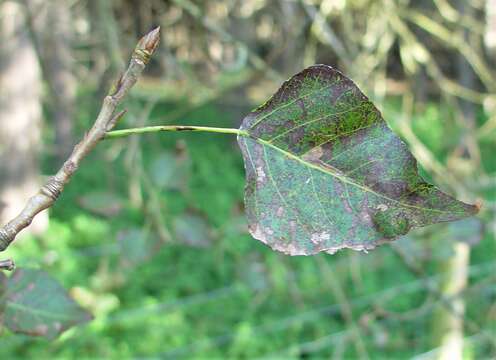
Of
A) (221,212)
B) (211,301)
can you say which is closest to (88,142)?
(211,301)

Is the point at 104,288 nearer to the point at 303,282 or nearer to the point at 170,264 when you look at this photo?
the point at 170,264

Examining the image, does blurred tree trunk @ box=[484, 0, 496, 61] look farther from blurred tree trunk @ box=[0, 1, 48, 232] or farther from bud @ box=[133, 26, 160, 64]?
blurred tree trunk @ box=[0, 1, 48, 232]

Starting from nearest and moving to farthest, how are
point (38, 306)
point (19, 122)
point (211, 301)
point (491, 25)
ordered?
point (38, 306), point (491, 25), point (211, 301), point (19, 122)

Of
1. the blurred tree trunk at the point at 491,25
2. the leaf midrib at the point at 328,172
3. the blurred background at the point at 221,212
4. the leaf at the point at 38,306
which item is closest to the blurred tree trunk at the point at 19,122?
the blurred background at the point at 221,212

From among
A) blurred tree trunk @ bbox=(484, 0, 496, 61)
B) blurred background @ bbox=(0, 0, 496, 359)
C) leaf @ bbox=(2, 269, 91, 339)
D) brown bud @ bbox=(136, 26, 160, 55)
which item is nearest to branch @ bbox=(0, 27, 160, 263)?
brown bud @ bbox=(136, 26, 160, 55)

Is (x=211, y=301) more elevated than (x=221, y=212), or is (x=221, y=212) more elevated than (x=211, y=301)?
(x=221, y=212)

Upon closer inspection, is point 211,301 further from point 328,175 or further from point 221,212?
point 328,175

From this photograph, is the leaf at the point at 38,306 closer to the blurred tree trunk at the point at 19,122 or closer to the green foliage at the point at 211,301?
the green foliage at the point at 211,301
